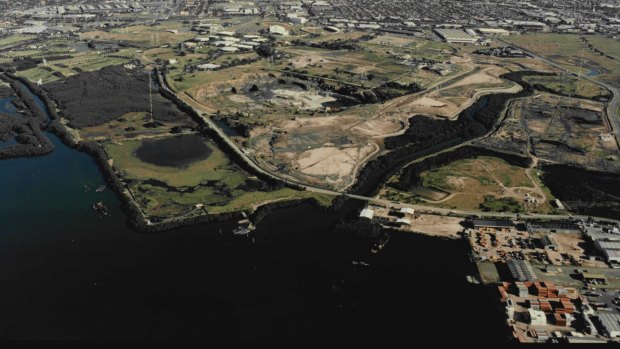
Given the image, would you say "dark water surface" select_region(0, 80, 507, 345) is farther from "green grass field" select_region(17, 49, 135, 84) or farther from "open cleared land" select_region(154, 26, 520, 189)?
"green grass field" select_region(17, 49, 135, 84)

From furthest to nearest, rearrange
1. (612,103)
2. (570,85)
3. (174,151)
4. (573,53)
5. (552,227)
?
(573,53), (570,85), (612,103), (174,151), (552,227)

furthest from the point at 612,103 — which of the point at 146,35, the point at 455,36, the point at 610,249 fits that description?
the point at 146,35

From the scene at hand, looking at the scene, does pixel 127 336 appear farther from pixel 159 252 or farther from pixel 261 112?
pixel 261 112

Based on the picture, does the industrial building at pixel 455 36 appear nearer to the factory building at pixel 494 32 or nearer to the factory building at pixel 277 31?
the factory building at pixel 494 32

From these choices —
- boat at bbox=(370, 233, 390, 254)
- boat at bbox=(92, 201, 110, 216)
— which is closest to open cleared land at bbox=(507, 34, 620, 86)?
boat at bbox=(370, 233, 390, 254)

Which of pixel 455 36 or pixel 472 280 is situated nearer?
pixel 472 280

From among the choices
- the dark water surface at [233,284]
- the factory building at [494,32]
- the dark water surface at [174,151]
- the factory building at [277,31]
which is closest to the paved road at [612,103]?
the factory building at [494,32]

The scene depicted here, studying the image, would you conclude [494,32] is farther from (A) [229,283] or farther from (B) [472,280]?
(A) [229,283]

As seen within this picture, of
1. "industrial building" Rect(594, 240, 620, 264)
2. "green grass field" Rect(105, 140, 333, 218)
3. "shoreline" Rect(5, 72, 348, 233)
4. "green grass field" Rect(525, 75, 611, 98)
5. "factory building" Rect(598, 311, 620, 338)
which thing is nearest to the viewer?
"factory building" Rect(598, 311, 620, 338)
